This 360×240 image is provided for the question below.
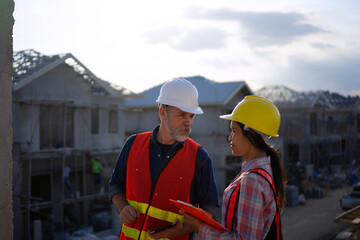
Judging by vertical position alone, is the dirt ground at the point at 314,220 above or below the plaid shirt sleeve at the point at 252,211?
below

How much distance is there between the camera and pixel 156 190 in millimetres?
3049

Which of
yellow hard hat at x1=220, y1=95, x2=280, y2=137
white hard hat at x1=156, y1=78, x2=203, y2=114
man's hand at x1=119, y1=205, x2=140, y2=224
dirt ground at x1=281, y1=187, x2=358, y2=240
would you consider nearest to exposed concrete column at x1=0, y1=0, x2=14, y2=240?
man's hand at x1=119, y1=205, x2=140, y2=224

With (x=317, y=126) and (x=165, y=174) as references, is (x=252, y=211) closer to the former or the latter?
(x=165, y=174)

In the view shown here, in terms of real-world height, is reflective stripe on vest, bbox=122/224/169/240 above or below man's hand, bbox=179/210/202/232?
below

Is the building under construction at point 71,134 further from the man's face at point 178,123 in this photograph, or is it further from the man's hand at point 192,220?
the man's hand at point 192,220

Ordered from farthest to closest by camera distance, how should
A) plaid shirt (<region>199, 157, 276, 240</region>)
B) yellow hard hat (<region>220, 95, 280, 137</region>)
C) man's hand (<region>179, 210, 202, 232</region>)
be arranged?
yellow hard hat (<region>220, 95, 280, 137</region>) < man's hand (<region>179, 210, 202, 232</region>) < plaid shirt (<region>199, 157, 276, 240</region>)

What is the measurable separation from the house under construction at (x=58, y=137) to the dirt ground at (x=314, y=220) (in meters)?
7.89

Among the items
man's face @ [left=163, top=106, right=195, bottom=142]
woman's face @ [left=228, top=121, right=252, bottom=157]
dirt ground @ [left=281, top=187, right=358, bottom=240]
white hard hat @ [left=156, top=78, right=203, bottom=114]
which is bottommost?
dirt ground @ [left=281, top=187, right=358, bottom=240]

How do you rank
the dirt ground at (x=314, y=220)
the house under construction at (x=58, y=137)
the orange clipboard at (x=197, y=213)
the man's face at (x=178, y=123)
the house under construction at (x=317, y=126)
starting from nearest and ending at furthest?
the orange clipboard at (x=197, y=213)
the man's face at (x=178, y=123)
the dirt ground at (x=314, y=220)
the house under construction at (x=58, y=137)
the house under construction at (x=317, y=126)

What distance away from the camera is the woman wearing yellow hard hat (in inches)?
92.0

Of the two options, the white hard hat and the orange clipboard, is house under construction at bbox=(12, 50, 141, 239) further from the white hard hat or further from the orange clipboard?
the orange clipboard

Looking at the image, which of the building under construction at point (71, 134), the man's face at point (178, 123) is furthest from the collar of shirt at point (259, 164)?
the building under construction at point (71, 134)

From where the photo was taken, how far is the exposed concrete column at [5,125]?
2.49m

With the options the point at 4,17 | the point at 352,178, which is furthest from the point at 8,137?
the point at 352,178
